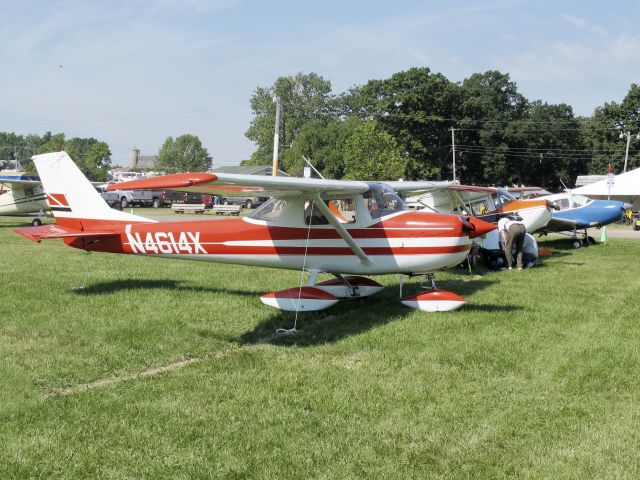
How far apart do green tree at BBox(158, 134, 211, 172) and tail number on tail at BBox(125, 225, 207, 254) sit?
9489 cm

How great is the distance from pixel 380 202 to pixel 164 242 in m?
3.66

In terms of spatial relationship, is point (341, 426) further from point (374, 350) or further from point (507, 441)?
point (374, 350)

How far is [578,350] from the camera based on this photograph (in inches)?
265

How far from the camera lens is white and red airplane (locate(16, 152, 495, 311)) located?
8477 mm

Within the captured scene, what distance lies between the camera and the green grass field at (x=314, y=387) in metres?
4.03

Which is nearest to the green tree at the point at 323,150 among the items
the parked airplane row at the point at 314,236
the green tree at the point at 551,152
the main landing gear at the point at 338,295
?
the green tree at the point at 551,152

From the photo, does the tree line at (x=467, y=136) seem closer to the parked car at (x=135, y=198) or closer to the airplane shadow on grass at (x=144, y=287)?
the parked car at (x=135, y=198)

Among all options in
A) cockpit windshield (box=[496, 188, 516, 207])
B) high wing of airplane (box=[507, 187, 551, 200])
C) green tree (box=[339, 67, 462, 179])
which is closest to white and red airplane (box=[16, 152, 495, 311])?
cockpit windshield (box=[496, 188, 516, 207])

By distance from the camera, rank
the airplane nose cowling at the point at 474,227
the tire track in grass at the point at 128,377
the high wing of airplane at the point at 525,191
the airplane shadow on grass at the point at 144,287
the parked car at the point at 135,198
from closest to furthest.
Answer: the tire track in grass at the point at 128,377
the airplane nose cowling at the point at 474,227
the airplane shadow on grass at the point at 144,287
the high wing of airplane at the point at 525,191
the parked car at the point at 135,198

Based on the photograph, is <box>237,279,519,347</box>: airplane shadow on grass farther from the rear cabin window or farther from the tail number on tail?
the tail number on tail

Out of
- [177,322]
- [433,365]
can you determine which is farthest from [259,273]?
[433,365]

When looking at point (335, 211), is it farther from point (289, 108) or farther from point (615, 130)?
point (289, 108)

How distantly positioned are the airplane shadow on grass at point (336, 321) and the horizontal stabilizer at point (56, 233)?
3660mm

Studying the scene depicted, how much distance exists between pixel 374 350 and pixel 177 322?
9.25 ft
